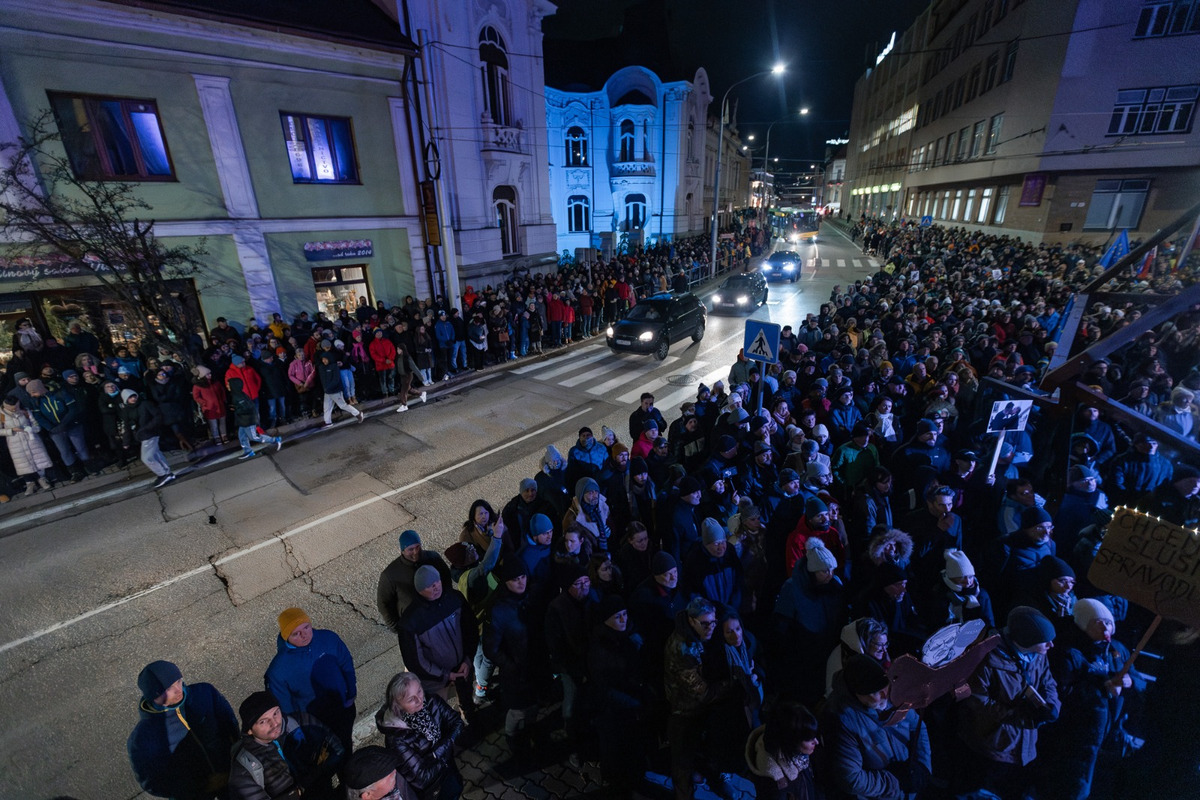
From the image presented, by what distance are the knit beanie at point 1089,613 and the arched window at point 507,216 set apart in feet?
69.2

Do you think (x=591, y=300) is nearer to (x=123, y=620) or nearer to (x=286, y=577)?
(x=286, y=577)

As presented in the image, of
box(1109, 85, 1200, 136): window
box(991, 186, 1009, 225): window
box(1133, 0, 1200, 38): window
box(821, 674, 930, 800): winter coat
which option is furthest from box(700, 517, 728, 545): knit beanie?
box(991, 186, 1009, 225): window

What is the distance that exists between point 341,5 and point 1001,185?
3307 cm

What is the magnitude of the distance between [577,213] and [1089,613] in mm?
36575

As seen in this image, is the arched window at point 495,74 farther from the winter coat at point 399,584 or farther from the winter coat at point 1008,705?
the winter coat at point 1008,705

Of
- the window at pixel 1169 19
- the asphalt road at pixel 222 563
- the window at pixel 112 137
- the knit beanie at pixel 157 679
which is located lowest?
the asphalt road at pixel 222 563

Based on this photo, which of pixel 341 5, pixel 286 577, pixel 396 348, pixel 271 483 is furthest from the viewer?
pixel 341 5

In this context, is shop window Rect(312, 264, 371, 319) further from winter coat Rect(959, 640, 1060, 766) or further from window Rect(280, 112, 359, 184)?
winter coat Rect(959, 640, 1060, 766)

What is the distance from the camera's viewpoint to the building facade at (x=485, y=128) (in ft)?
55.8

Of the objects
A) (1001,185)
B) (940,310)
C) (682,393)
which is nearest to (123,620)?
(682,393)

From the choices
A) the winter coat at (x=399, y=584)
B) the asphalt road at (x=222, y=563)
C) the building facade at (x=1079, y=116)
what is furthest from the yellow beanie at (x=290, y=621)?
the building facade at (x=1079, y=116)

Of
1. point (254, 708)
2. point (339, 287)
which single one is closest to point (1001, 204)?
point (339, 287)

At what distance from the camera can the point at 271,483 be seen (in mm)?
8375

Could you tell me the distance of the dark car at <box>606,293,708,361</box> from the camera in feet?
47.3
